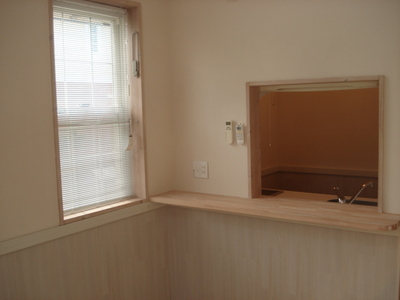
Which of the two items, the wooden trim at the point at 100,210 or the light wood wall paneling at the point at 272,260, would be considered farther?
the wooden trim at the point at 100,210

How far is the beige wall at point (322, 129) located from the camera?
463cm

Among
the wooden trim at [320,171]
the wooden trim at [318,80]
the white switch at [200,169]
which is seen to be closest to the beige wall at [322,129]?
→ the wooden trim at [320,171]

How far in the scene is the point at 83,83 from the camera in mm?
2639

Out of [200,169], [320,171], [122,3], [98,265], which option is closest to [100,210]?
[98,265]

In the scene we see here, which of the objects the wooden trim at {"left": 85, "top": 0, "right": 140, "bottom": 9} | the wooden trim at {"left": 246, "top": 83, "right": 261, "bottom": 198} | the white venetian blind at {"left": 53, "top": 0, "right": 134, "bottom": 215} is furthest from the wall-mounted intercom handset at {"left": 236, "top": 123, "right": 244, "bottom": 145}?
the wooden trim at {"left": 85, "top": 0, "right": 140, "bottom": 9}

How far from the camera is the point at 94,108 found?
272 cm

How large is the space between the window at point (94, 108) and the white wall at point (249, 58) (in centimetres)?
42

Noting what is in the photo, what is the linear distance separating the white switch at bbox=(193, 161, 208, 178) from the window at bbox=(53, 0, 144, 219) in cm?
43

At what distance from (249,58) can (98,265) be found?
Answer: 174cm

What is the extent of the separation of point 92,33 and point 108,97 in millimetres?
440

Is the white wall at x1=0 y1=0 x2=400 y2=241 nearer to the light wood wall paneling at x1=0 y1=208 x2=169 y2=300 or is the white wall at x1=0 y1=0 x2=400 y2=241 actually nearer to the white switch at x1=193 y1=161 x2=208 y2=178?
the white switch at x1=193 y1=161 x2=208 y2=178

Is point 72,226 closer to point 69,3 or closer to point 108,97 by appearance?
point 108,97

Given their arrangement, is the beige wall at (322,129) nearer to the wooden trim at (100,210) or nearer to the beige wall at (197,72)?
the beige wall at (197,72)

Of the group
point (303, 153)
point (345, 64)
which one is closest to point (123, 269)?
point (345, 64)
